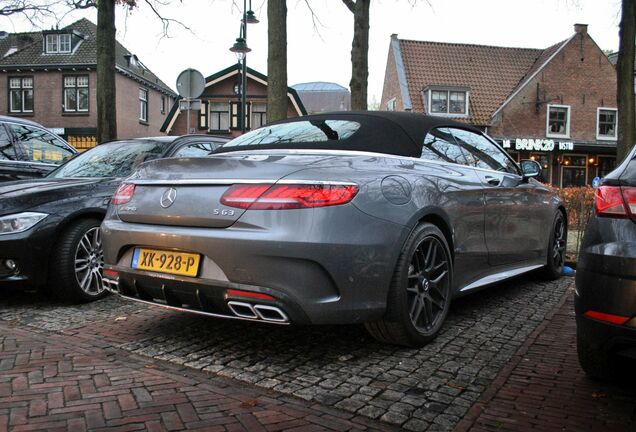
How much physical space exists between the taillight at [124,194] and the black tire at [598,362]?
8.85 feet

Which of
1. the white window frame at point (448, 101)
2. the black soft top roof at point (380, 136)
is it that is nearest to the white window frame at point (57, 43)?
the white window frame at point (448, 101)

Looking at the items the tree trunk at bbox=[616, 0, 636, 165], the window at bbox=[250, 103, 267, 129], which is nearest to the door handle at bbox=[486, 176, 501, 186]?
the tree trunk at bbox=[616, 0, 636, 165]

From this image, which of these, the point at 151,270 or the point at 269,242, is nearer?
the point at 269,242

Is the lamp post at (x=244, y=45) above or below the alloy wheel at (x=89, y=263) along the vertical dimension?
above

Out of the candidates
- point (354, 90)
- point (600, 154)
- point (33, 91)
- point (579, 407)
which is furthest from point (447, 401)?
point (33, 91)

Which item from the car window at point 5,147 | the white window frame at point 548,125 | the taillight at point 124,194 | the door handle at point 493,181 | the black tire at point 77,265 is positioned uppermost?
the white window frame at point 548,125

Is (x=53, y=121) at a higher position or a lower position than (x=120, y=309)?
higher

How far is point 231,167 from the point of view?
3.03 meters

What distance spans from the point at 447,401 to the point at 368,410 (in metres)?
0.42

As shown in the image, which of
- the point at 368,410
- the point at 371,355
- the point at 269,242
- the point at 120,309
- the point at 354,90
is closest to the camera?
the point at 368,410

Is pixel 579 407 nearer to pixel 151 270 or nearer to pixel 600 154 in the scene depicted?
pixel 151 270

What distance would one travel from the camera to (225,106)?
31.7 meters

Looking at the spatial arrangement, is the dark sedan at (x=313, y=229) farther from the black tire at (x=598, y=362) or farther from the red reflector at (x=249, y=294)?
the black tire at (x=598, y=362)

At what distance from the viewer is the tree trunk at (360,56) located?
379 inches
